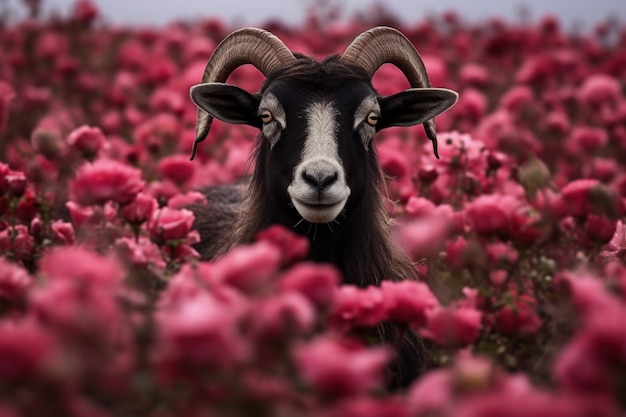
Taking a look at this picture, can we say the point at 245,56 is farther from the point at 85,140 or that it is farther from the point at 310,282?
the point at 310,282

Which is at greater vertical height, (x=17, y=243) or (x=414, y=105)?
(x=414, y=105)

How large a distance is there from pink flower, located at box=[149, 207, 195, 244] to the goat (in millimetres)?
485

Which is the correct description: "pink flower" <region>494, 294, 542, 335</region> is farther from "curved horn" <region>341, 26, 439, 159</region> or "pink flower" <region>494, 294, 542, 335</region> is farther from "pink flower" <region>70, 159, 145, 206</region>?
"curved horn" <region>341, 26, 439, 159</region>

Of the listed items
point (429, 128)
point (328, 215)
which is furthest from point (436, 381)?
point (429, 128)

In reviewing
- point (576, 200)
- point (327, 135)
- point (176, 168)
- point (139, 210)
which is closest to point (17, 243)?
point (139, 210)

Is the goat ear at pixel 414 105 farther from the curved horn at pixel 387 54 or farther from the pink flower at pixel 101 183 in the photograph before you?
the pink flower at pixel 101 183

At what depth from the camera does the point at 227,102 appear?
14.0ft

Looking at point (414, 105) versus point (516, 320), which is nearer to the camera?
point (516, 320)

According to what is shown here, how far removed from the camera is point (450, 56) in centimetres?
1156

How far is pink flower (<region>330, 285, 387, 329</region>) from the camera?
92.8 inches

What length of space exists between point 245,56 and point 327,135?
3.36ft

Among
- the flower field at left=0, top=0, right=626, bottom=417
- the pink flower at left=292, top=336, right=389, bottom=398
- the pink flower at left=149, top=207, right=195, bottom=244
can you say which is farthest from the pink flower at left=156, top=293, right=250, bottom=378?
the pink flower at left=149, top=207, right=195, bottom=244

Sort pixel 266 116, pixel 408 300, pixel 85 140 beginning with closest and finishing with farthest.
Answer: pixel 408 300 < pixel 266 116 < pixel 85 140

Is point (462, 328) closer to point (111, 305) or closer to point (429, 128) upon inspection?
point (111, 305)
